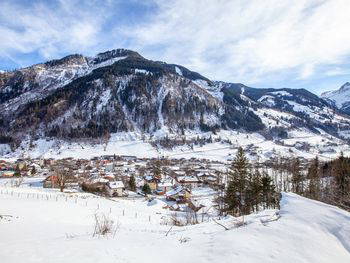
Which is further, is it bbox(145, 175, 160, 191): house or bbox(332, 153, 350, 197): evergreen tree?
bbox(145, 175, 160, 191): house

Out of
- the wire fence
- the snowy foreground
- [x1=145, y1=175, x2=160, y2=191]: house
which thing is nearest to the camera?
the snowy foreground

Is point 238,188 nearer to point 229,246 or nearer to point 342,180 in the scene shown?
point 342,180

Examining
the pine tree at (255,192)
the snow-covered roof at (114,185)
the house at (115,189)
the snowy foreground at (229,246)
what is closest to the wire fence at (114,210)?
the pine tree at (255,192)

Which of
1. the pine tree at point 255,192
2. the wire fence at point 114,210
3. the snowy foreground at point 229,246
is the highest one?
the snowy foreground at point 229,246

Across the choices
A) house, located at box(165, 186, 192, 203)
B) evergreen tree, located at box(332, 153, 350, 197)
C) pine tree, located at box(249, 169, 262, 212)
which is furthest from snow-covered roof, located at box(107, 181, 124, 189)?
evergreen tree, located at box(332, 153, 350, 197)

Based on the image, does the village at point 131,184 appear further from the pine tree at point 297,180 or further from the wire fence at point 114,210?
the pine tree at point 297,180

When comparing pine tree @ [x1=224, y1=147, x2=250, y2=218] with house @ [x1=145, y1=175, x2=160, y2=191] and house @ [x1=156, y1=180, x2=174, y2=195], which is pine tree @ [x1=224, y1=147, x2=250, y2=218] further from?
house @ [x1=145, y1=175, x2=160, y2=191]

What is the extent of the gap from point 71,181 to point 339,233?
82013mm

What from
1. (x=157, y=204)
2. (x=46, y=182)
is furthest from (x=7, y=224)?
(x=46, y=182)

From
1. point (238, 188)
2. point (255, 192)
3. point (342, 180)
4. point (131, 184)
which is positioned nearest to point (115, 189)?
point (131, 184)

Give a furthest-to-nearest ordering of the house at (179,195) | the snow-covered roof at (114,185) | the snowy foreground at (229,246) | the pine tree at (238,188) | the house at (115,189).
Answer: the snow-covered roof at (114,185) → the house at (115,189) → the house at (179,195) → the pine tree at (238,188) → the snowy foreground at (229,246)

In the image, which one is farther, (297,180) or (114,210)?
(297,180)

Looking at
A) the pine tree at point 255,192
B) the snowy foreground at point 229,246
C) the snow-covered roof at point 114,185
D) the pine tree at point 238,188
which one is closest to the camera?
the snowy foreground at point 229,246

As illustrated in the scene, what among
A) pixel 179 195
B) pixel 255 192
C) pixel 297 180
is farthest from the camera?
pixel 179 195
